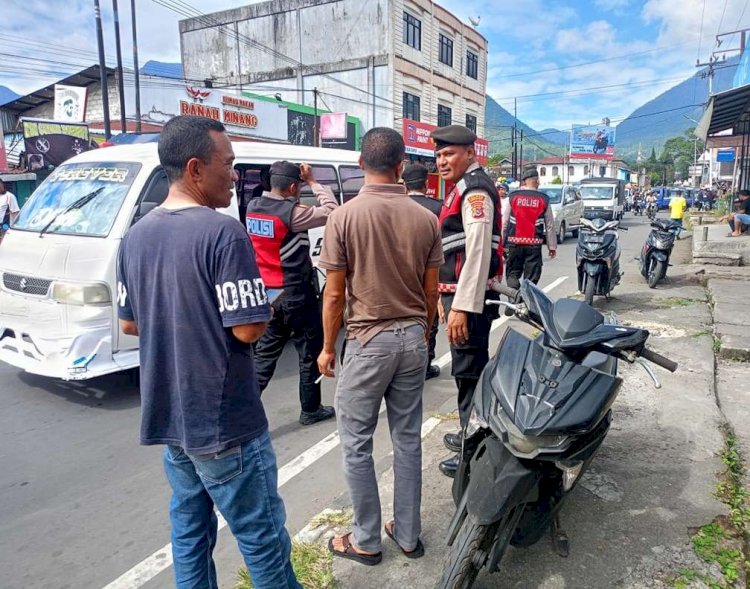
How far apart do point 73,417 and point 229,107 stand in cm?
1824

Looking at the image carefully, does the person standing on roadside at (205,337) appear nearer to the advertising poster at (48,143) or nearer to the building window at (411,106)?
the advertising poster at (48,143)

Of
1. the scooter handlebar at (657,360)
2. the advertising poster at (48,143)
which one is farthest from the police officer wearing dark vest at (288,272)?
the advertising poster at (48,143)

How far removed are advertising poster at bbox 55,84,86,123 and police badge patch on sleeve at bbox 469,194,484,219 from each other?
2004 cm

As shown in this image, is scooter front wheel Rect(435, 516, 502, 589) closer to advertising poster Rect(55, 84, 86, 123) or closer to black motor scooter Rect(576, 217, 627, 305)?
black motor scooter Rect(576, 217, 627, 305)

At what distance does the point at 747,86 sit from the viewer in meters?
9.12

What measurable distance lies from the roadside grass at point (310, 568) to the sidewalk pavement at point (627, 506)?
0.05m

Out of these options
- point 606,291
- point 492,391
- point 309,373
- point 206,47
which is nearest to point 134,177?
point 309,373

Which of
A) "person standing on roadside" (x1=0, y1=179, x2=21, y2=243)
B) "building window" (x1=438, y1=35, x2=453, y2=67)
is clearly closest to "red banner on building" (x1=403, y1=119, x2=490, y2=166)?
"building window" (x1=438, y1=35, x2=453, y2=67)

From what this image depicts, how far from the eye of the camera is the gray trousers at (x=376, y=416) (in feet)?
7.32

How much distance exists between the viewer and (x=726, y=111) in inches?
473

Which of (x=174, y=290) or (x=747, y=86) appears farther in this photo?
(x=747, y=86)

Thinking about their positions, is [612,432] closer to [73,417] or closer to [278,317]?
[278,317]

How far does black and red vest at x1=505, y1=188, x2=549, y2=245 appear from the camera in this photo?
658 centimetres

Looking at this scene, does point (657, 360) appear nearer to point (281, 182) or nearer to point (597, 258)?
point (281, 182)
